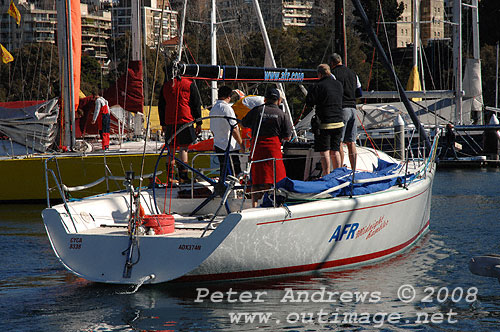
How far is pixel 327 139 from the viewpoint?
8.66 meters

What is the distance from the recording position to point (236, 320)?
235 inches

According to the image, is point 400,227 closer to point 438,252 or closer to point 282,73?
point 438,252

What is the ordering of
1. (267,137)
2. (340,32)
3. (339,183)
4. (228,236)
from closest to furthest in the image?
(228,236) → (339,183) → (267,137) → (340,32)

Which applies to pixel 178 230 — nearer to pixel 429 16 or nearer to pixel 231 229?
pixel 231 229

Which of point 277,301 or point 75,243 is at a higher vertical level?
point 75,243

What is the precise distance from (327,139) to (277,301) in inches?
107

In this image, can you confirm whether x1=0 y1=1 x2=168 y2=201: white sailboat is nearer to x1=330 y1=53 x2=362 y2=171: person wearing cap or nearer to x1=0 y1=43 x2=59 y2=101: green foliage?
x1=330 y1=53 x2=362 y2=171: person wearing cap

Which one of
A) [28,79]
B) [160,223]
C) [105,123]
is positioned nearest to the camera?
[160,223]

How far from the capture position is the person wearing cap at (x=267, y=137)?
25.5 ft

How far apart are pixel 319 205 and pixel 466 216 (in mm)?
5487

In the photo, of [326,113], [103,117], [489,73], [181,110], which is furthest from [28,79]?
[326,113]

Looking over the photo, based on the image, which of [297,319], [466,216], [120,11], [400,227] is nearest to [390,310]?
[297,319]

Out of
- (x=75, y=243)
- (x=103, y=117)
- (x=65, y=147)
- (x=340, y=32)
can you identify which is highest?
(x=340, y=32)

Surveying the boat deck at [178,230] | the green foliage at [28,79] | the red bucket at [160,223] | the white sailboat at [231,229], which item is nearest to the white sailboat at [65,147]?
the white sailboat at [231,229]
